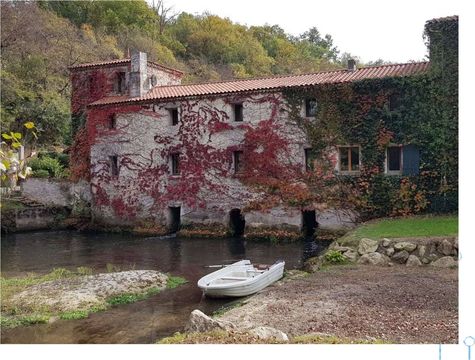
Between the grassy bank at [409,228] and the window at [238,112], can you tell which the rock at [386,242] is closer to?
the grassy bank at [409,228]

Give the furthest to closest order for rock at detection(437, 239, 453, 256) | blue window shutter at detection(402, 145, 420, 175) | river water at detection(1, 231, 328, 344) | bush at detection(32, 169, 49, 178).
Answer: bush at detection(32, 169, 49, 178) → blue window shutter at detection(402, 145, 420, 175) → rock at detection(437, 239, 453, 256) → river water at detection(1, 231, 328, 344)

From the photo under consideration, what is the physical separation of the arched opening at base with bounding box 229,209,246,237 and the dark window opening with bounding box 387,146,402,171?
20.1 feet

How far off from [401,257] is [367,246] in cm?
95

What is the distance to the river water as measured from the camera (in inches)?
328

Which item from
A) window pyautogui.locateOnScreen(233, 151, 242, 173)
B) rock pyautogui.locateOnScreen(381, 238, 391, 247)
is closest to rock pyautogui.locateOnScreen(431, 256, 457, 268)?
rock pyautogui.locateOnScreen(381, 238, 391, 247)

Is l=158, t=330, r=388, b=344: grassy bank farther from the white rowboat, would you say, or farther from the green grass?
the green grass

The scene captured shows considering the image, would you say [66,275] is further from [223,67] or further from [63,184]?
[223,67]

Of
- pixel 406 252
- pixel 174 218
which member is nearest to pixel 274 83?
pixel 174 218

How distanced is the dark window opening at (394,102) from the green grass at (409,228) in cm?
402

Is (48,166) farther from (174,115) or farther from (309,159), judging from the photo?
(309,159)

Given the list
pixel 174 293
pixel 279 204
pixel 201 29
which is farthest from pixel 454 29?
pixel 174 293

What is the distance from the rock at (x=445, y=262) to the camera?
10453 mm

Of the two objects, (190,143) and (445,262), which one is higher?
(190,143)

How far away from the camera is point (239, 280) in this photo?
10828mm
